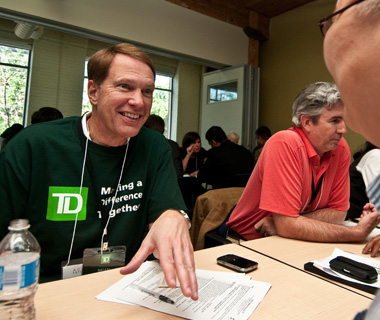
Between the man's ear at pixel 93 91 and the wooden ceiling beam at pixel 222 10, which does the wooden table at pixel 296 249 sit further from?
the wooden ceiling beam at pixel 222 10

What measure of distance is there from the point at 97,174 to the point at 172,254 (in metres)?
0.56

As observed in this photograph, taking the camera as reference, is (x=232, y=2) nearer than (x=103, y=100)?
No

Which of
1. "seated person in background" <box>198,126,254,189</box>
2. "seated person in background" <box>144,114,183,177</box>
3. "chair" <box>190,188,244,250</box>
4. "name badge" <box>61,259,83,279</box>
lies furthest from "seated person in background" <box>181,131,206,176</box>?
"name badge" <box>61,259,83,279</box>

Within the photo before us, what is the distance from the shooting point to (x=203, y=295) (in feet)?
2.58

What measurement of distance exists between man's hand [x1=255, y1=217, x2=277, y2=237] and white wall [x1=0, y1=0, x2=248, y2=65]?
349cm

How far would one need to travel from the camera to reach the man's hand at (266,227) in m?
1.52

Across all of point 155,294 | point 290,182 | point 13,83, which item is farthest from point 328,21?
point 13,83

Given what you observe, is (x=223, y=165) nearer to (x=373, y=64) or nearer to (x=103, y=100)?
(x=103, y=100)

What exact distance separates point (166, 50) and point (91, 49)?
2.88 meters

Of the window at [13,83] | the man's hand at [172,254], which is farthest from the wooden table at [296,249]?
the window at [13,83]

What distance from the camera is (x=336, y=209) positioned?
1709 mm

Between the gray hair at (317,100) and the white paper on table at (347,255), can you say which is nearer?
the white paper on table at (347,255)

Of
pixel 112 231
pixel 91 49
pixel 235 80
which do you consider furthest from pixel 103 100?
pixel 91 49

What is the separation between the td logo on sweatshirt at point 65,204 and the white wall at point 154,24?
128 inches
